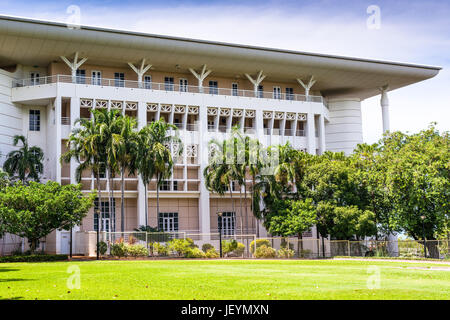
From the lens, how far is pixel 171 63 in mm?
51875

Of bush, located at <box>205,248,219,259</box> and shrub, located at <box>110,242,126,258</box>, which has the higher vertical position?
shrub, located at <box>110,242,126,258</box>

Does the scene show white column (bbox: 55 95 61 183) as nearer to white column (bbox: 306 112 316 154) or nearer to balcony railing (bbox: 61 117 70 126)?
balcony railing (bbox: 61 117 70 126)

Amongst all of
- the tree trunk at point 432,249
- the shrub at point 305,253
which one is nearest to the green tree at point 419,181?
the tree trunk at point 432,249

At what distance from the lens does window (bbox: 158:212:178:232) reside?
51.0 meters

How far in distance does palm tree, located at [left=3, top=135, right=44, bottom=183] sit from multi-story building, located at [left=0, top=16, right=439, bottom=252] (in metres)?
1.42

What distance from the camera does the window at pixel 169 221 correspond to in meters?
51.0

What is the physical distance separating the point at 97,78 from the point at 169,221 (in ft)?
50.5

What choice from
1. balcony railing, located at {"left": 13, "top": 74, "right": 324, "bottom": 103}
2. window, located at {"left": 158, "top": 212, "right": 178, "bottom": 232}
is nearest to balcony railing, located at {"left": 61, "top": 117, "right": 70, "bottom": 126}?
balcony railing, located at {"left": 13, "top": 74, "right": 324, "bottom": 103}

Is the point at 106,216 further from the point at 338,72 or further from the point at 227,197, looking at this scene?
the point at 338,72

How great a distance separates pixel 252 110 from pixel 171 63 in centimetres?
965

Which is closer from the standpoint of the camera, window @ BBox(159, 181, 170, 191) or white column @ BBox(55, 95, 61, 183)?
white column @ BBox(55, 95, 61, 183)
